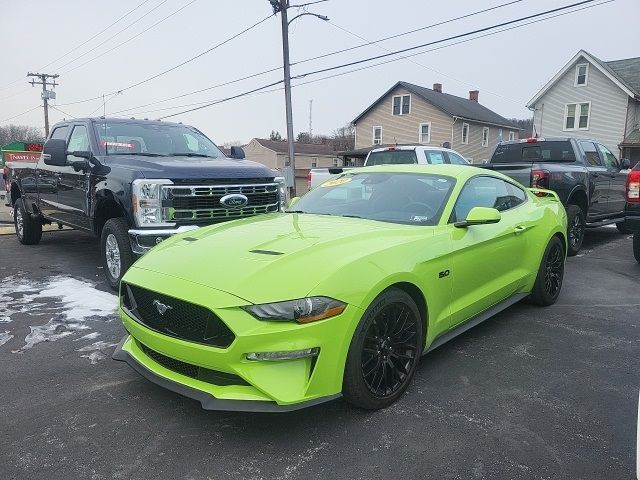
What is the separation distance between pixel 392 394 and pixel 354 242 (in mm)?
971

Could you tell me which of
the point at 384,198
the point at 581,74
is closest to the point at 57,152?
the point at 384,198

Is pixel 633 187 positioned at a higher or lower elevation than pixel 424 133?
lower

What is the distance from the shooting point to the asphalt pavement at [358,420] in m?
2.57

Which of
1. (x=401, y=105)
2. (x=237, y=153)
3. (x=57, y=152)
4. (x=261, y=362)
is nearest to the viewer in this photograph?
(x=261, y=362)

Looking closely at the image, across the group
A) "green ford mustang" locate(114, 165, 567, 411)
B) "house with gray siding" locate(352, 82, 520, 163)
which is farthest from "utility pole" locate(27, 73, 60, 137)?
"green ford mustang" locate(114, 165, 567, 411)

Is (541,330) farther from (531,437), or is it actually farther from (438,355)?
(531,437)

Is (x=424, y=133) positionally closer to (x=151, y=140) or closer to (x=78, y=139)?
(x=151, y=140)

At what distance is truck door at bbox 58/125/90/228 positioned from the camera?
631 cm

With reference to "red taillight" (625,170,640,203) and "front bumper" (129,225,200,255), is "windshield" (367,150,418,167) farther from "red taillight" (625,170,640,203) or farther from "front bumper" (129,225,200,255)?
"front bumper" (129,225,200,255)

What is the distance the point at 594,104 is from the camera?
2880 cm

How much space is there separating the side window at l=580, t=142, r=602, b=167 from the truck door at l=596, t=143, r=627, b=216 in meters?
0.18

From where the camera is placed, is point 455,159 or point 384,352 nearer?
point 384,352

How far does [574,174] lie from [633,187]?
151 centimetres

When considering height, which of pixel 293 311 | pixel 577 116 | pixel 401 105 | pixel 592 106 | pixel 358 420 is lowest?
pixel 358 420
